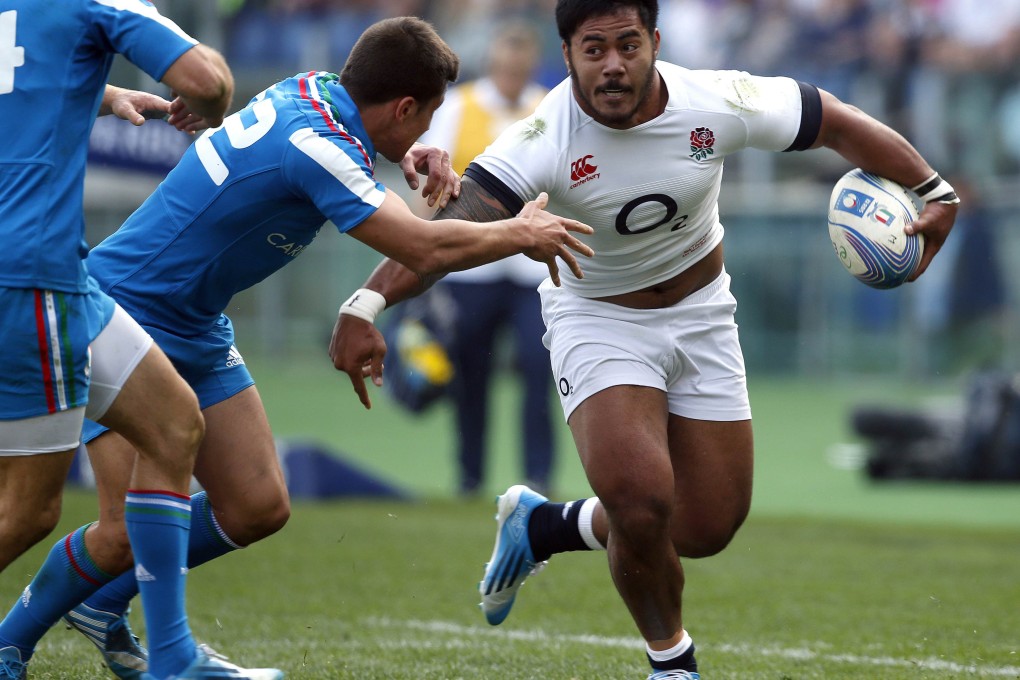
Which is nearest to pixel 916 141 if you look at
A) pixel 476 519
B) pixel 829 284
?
pixel 829 284

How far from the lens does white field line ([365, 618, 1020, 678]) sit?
5.23m

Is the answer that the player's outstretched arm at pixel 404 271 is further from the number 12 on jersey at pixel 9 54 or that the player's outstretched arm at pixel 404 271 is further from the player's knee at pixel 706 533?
the player's knee at pixel 706 533

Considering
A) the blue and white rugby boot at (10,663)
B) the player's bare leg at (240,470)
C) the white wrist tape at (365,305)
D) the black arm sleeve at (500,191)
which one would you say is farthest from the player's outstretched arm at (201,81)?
the blue and white rugby boot at (10,663)

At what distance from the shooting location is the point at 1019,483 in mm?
11172

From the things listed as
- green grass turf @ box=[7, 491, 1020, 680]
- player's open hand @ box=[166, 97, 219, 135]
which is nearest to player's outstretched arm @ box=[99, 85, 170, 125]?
player's open hand @ box=[166, 97, 219, 135]

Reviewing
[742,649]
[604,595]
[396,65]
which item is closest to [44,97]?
[396,65]

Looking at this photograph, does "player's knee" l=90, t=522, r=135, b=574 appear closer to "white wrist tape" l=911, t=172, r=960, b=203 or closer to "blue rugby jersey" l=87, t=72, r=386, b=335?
"blue rugby jersey" l=87, t=72, r=386, b=335

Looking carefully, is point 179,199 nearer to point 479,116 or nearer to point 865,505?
point 479,116

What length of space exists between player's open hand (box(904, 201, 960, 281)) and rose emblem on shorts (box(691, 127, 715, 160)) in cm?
87

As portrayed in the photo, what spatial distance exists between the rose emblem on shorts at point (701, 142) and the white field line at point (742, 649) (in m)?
1.96

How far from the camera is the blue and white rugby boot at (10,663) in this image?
15.4 feet

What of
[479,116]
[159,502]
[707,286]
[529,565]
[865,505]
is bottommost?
[865,505]

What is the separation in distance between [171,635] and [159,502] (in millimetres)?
386

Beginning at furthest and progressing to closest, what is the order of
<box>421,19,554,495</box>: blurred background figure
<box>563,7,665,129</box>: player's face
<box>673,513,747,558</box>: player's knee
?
<box>421,19,554,495</box>: blurred background figure < <box>673,513,747,558</box>: player's knee < <box>563,7,665,129</box>: player's face
